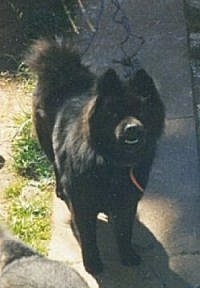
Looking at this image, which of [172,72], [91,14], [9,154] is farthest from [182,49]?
[9,154]

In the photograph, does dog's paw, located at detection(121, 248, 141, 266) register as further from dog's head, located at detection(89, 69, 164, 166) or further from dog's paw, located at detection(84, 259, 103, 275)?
dog's head, located at detection(89, 69, 164, 166)

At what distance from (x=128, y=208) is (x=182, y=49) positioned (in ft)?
6.85

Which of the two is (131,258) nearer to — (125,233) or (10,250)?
(125,233)

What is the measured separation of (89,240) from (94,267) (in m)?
0.14

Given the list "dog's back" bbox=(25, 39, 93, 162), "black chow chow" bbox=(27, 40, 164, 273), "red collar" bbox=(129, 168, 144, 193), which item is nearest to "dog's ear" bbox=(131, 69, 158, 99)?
"black chow chow" bbox=(27, 40, 164, 273)

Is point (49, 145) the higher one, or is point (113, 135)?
point (113, 135)

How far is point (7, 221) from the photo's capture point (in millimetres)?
4801

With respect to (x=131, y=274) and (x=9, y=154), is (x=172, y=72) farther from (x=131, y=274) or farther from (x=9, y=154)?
(x=131, y=274)

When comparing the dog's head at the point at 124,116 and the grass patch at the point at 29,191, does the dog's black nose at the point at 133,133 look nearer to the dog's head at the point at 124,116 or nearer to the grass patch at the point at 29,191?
the dog's head at the point at 124,116

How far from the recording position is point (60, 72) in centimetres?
461

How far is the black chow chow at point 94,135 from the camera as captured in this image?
13.2 feet

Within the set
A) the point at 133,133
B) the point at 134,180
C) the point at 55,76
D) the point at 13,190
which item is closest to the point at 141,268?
the point at 134,180

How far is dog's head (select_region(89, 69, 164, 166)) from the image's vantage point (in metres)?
4.00

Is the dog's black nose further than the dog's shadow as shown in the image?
No
